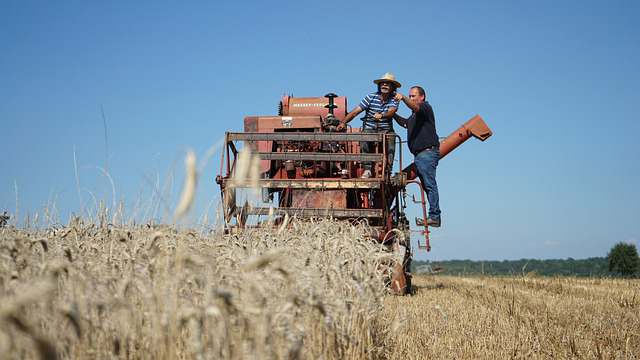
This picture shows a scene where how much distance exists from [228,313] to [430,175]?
770cm

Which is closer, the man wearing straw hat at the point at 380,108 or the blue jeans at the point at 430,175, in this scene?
→ the blue jeans at the point at 430,175

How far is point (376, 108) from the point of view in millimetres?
9492

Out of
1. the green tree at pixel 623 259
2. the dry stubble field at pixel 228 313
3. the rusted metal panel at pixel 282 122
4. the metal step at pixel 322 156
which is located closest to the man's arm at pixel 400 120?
the rusted metal panel at pixel 282 122

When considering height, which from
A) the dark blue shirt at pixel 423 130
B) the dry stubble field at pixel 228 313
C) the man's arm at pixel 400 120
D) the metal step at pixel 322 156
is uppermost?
the man's arm at pixel 400 120

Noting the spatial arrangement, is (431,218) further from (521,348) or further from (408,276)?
(521,348)

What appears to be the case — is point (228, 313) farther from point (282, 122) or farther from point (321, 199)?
point (282, 122)

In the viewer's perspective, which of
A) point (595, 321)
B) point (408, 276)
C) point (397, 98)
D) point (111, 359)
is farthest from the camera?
point (397, 98)

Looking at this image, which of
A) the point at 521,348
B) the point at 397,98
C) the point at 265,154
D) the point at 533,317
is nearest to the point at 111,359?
the point at 521,348

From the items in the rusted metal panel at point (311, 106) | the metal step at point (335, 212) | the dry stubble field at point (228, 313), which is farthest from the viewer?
the rusted metal panel at point (311, 106)

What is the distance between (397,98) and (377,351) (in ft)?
18.5

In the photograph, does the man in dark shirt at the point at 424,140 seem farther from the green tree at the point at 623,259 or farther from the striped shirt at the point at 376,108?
the green tree at the point at 623,259

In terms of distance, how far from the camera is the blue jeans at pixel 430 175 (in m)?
9.02

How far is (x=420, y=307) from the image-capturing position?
21.7 ft

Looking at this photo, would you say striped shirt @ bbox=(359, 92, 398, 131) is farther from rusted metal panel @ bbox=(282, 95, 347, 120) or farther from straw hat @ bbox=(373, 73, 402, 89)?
rusted metal panel @ bbox=(282, 95, 347, 120)
